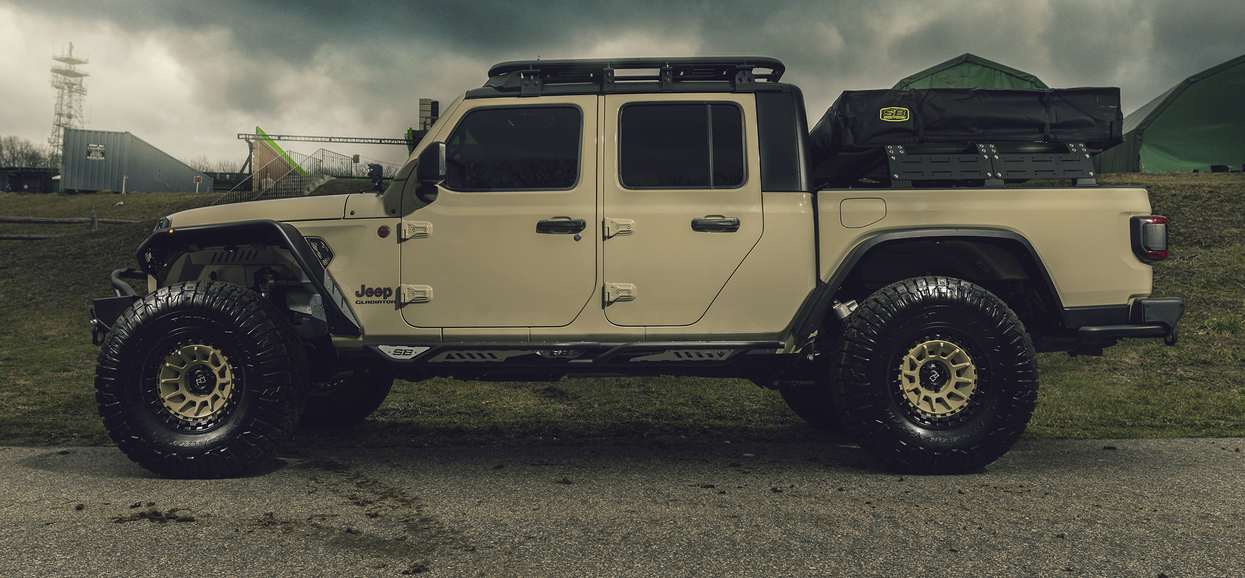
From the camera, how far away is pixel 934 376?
12.8ft

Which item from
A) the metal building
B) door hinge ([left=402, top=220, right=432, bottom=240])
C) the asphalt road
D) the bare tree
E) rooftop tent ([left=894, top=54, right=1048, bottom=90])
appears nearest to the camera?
the asphalt road

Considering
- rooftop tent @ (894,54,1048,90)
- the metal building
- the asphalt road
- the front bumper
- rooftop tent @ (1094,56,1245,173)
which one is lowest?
the asphalt road

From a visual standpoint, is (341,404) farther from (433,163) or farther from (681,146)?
(681,146)

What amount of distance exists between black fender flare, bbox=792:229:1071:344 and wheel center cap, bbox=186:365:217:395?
10.2ft

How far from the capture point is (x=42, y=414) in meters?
5.50

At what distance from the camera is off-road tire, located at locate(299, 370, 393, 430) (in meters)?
5.12

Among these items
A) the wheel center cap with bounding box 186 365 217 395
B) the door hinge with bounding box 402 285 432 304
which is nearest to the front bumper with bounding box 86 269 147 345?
the wheel center cap with bounding box 186 365 217 395

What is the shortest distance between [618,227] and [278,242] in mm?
1865

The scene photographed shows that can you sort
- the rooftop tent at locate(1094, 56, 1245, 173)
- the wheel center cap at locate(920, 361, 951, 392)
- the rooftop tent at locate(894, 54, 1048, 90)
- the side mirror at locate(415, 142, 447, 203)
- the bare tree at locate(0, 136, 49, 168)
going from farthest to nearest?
the bare tree at locate(0, 136, 49, 168)
the rooftop tent at locate(894, 54, 1048, 90)
the rooftop tent at locate(1094, 56, 1245, 173)
the wheel center cap at locate(920, 361, 951, 392)
the side mirror at locate(415, 142, 447, 203)

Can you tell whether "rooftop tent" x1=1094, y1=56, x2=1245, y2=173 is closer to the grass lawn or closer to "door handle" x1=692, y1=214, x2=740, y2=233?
the grass lawn

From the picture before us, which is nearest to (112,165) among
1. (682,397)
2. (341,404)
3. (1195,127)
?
(341,404)

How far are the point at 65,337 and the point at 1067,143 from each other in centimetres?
1035

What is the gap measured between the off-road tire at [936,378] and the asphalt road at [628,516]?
0.18 meters

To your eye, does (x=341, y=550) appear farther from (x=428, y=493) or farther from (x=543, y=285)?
(x=543, y=285)
